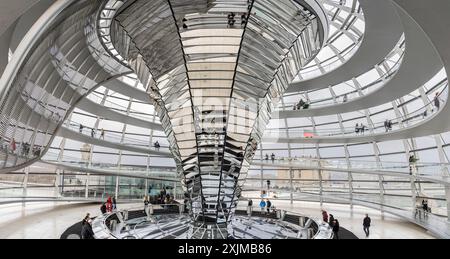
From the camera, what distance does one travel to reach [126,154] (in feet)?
119

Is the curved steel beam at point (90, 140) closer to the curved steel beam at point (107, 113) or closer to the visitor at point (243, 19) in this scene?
the curved steel beam at point (107, 113)

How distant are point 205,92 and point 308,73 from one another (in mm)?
16870

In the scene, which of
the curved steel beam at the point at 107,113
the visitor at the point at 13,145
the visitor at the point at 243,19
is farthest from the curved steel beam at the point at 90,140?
the visitor at the point at 243,19

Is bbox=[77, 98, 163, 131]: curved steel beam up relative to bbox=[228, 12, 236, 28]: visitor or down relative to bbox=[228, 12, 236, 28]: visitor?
down

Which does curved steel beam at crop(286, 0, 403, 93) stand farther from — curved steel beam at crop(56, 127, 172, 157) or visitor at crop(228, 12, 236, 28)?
curved steel beam at crop(56, 127, 172, 157)

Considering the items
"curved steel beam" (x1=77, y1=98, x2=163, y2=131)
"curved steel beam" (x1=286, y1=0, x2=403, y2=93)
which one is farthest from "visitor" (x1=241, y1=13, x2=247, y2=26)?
"curved steel beam" (x1=77, y1=98, x2=163, y2=131)

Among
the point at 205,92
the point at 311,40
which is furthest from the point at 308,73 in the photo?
the point at 205,92

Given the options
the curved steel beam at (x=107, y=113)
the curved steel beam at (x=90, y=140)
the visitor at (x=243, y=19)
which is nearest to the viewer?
the visitor at (x=243, y=19)

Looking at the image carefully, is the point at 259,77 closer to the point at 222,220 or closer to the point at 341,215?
the point at 222,220

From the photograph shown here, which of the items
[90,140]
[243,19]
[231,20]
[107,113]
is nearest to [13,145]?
[231,20]

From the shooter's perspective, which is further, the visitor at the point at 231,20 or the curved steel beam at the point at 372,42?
the curved steel beam at the point at 372,42

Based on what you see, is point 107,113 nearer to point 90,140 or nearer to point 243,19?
point 90,140

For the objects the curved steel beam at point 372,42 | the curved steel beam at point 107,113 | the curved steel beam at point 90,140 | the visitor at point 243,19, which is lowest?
the curved steel beam at point 90,140

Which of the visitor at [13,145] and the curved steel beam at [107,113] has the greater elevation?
the curved steel beam at [107,113]
